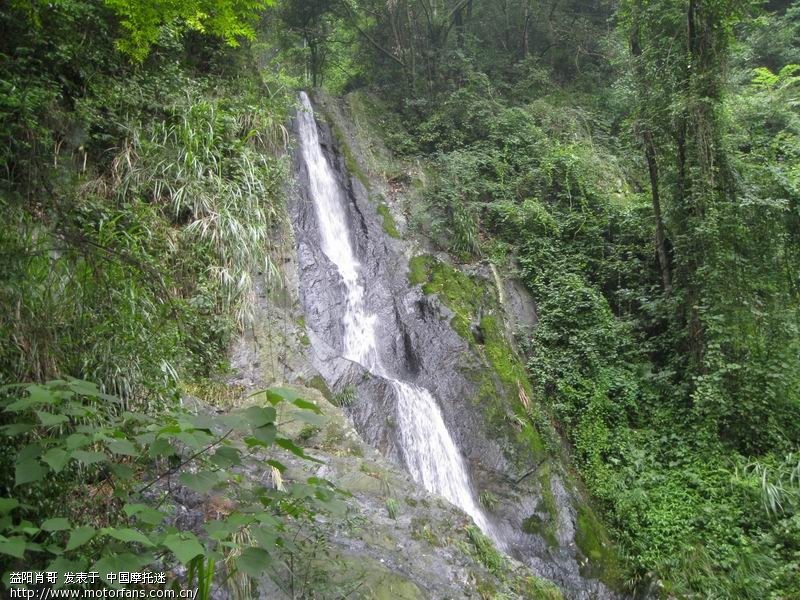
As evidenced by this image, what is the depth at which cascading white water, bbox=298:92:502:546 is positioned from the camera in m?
7.22

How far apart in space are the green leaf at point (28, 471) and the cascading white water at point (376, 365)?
5.33m

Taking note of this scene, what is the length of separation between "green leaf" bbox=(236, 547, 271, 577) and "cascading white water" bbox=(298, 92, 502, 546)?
5088mm

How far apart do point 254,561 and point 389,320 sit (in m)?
7.27

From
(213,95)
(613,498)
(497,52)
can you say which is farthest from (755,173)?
(497,52)

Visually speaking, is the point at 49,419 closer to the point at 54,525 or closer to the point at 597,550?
the point at 54,525

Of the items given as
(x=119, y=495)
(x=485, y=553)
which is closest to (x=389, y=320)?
(x=485, y=553)

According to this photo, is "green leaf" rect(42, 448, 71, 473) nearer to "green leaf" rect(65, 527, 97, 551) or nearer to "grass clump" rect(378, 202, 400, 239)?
"green leaf" rect(65, 527, 97, 551)

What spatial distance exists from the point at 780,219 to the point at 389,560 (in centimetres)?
764

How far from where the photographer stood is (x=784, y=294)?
27.0ft

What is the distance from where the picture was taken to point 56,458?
1.96 m

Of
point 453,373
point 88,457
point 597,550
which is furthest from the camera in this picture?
point 453,373

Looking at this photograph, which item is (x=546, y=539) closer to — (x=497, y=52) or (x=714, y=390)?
(x=714, y=390)

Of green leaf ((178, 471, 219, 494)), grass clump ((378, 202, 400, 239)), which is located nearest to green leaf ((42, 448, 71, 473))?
green leaf ((178, 471, 219, 494))

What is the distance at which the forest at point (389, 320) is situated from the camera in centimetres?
305
